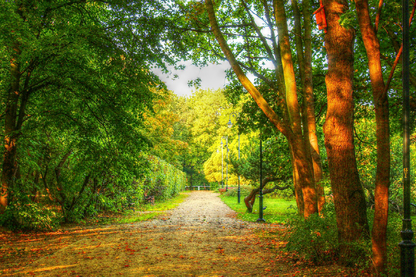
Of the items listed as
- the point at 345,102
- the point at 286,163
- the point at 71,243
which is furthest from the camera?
the point at 286,163

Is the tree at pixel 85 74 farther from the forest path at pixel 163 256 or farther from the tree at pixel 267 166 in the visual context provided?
the tree at pixel 267 166

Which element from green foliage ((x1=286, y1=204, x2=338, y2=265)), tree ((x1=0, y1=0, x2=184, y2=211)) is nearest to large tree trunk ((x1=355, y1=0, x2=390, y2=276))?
green foliage ((x1=286, y1=204, x2=338, y2=265))

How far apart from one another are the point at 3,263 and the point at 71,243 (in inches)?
85.2

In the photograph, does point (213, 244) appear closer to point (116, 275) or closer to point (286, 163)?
point (116, 275)

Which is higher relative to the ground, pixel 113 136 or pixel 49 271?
pixel 113 136

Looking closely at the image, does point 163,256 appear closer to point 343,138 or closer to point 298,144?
point 298,144

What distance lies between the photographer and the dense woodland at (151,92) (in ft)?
18.2

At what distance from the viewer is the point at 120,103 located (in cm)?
1064

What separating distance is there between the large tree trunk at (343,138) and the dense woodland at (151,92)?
0.02 metres

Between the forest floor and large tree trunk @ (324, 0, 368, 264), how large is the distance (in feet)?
2.68

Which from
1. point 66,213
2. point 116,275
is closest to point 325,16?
point 116,275

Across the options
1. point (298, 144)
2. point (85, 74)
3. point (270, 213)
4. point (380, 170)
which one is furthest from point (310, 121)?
point (270, 213)

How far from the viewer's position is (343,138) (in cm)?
552

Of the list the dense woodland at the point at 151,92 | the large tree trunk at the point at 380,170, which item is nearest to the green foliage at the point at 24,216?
the dense woodland at the point at 151,92
